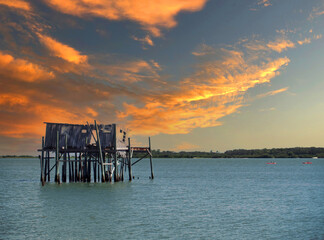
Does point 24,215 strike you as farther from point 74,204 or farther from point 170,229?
point 170,229

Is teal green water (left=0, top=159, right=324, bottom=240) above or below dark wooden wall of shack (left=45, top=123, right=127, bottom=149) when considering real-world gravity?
below

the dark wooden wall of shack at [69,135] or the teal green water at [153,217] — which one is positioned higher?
the dark wooden wall of shack at [69,135]

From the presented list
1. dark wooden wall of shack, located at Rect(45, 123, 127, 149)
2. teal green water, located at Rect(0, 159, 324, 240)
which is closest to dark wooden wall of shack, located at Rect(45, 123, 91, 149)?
dark wooden wall of shack, located at Rect(45, 123, 127, 149)

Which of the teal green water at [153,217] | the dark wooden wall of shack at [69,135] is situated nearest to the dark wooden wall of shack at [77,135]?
the dark wooden wall of shack at [69,135]

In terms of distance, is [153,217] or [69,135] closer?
[153,217]

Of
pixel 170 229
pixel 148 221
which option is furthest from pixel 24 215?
pixel 170 229

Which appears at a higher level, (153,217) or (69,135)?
(69,135)

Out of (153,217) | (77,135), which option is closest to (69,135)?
(77,135)

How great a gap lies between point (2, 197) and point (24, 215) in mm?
14080

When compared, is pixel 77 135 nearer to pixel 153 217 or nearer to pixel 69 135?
pixel 69 135

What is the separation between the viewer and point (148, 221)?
25641 mm

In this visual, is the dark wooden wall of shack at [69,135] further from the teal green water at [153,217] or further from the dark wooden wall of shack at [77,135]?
the teal green water at [153,217]

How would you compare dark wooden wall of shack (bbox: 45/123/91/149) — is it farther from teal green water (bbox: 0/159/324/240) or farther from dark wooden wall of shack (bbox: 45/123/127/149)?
teal green water (bbox: 0/159/324/240)

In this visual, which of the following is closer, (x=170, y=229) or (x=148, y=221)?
(x=170, y=229)
